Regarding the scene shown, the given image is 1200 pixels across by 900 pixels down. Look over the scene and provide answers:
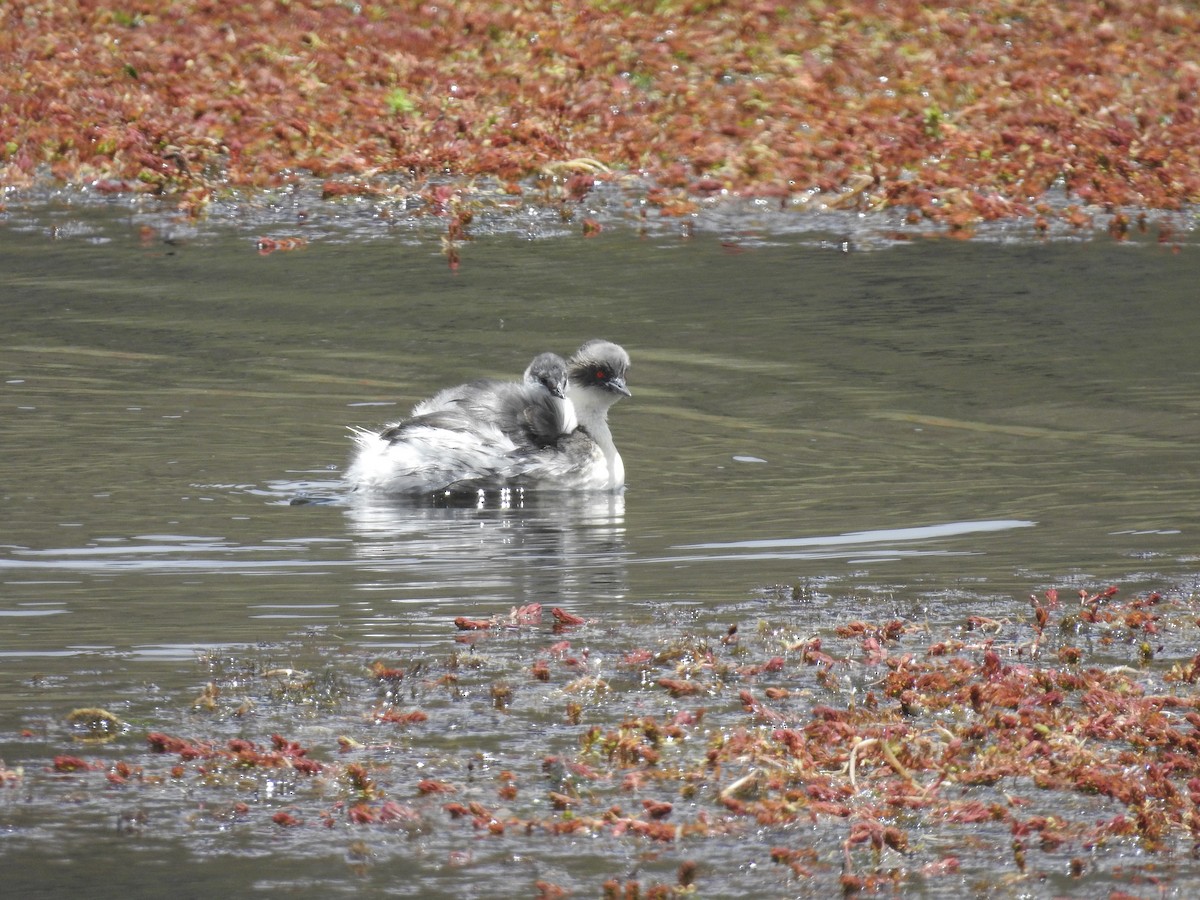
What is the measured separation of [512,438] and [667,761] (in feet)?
17.2

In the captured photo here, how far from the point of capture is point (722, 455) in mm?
11906

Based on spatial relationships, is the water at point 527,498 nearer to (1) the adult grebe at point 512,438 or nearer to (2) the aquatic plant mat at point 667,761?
(2) the aquatic plant mat at point 667,761

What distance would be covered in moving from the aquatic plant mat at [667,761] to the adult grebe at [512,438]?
329 centimetres

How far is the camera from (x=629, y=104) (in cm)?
2289

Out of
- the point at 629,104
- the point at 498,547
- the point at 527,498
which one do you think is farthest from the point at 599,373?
the point at 629,104

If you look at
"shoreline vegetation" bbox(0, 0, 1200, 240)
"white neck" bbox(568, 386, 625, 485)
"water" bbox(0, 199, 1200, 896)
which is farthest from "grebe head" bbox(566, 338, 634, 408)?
"shoreline vegetation" bbox(0, 0, 1200, 240)

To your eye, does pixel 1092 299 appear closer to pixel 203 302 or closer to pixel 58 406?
pixel 203 302

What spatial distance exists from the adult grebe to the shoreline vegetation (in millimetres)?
7509

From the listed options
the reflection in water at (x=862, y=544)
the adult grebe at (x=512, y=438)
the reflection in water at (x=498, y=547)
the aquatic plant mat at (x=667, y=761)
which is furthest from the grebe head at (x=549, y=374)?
the aquatic plant mat at (x=667, y=761)

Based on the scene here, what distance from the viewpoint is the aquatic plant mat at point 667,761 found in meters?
5.90

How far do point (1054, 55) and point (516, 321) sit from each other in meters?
11.2

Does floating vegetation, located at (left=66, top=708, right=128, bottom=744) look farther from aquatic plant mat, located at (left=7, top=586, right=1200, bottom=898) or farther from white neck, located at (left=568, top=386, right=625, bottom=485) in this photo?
white neck, located at (left=568, top=386, right=625, bottom=485)

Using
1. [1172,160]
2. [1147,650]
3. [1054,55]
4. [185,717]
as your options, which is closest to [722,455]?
[1147,650]

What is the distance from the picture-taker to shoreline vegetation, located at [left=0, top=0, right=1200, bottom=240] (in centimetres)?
2027
